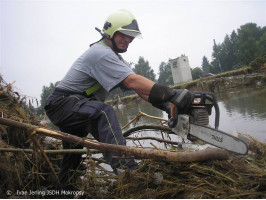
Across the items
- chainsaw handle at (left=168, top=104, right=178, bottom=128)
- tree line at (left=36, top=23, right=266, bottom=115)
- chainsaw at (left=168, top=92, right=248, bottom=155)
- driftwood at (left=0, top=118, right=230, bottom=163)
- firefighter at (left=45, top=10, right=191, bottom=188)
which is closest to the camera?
driftwood at (left=0, top=118, right=230, bottom=163)

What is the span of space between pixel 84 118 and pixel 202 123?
140 cm

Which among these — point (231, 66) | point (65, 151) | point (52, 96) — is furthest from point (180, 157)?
point (231, 66)

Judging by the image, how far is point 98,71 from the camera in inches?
94.2

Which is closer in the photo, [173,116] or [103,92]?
[173,116]

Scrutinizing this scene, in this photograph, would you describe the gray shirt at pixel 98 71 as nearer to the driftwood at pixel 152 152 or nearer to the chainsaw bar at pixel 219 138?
the driftwood at pixel 152 152

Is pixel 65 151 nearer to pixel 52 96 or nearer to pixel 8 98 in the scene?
pixel 52 96

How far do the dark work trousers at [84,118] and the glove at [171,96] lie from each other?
0.56 m

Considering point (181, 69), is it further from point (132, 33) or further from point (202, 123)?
point (202, 123)

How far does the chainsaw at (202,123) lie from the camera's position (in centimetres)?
197

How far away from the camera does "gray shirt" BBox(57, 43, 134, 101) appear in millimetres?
2281

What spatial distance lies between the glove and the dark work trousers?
56 cm

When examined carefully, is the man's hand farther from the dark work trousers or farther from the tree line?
the tree line

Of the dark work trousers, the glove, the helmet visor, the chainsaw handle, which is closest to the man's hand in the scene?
the glove

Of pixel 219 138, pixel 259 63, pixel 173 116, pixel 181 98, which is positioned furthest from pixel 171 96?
pixel 259 63
